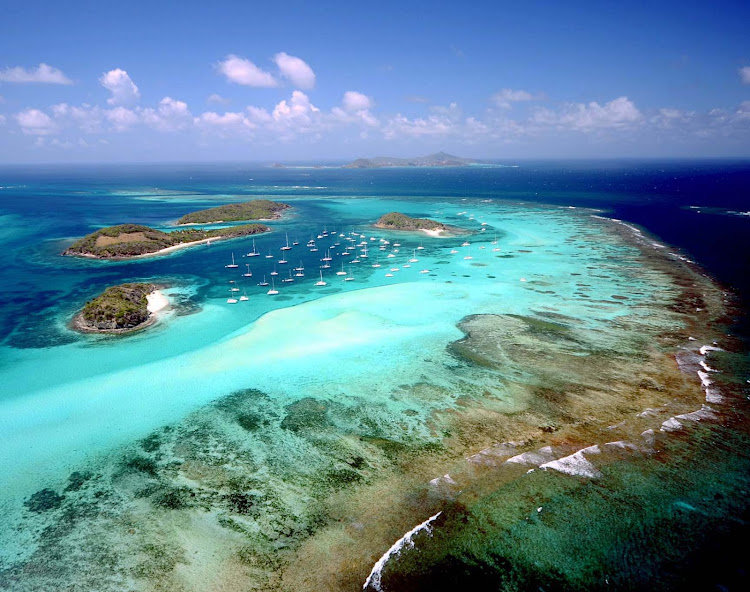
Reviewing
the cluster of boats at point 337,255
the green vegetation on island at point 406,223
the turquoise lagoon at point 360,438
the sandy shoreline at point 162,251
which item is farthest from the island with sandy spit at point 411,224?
the turquoise lagoon at point 360,438

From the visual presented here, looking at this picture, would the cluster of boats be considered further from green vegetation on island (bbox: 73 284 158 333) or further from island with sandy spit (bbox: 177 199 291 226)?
island with sandy spit (bbox: 177 199 291 226)

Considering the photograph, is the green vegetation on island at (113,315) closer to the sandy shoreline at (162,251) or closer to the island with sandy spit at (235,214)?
the sandy shoreline at (162,251)

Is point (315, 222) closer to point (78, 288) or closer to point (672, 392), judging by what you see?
point (78, 288)

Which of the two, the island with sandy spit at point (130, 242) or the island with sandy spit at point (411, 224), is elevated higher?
the island with sandy spit at point (411, 224)

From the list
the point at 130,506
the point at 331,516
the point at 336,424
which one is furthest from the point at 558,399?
the point at 130,506

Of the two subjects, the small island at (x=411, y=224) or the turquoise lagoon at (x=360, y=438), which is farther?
the small island at (x=411, y=224)

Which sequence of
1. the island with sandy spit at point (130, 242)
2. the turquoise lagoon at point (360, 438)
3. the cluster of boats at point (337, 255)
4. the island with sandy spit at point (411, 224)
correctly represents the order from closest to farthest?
1. the turquoise lagoon at point (360, 438)
2. the cluster of boats at point (337, 255)
3. the island with sandy spit at point (130, 242)
4. the island with sandy spit at point (411, 224)

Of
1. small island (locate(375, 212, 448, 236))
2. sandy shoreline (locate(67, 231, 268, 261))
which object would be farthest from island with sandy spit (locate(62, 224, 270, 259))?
small island (locate(375, 212, 448, 236))
